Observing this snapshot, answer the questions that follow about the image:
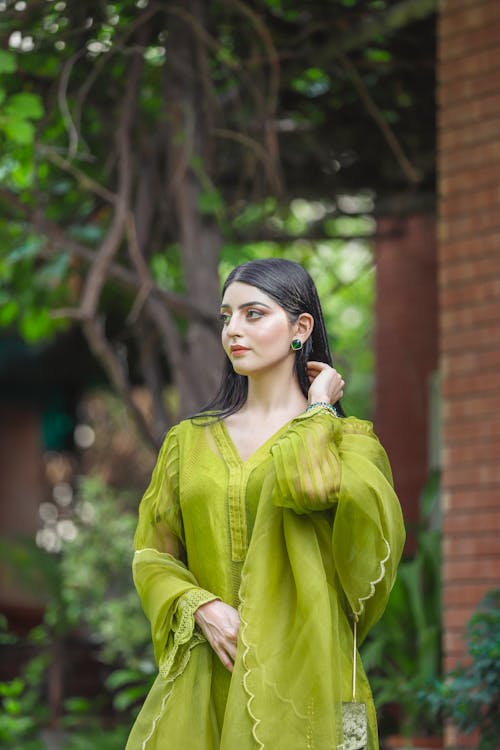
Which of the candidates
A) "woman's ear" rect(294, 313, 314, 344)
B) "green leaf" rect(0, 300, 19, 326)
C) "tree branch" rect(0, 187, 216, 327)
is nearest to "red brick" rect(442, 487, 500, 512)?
"tree branch" rect(0, 187, 216, 327)

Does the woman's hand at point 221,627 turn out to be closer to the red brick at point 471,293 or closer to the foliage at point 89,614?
the red brick at point 471,293

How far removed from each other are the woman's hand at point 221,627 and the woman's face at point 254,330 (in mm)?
526

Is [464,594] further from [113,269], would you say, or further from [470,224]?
[113,269]

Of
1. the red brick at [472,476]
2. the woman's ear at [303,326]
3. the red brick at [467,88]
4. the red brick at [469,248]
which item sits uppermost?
the red brick at [467,88]

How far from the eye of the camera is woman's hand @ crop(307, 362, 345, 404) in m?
2.97

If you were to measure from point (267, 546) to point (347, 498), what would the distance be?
209 millimetres

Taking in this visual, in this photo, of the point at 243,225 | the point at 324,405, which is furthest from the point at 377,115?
the point at 324,405

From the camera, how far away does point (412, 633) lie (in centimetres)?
586

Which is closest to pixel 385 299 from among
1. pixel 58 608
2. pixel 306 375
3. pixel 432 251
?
pixel 432 251

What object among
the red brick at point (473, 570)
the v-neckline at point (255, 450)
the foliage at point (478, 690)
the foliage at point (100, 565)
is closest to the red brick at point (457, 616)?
the red brick at point (473, 570)

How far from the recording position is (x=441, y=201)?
212 inches

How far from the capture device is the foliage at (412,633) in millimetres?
5562

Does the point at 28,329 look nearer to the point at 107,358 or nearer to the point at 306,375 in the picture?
the point at 107,358

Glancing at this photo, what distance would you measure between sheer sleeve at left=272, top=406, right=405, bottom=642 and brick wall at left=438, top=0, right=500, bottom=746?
7.37 feet
